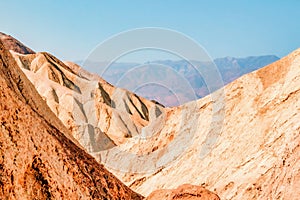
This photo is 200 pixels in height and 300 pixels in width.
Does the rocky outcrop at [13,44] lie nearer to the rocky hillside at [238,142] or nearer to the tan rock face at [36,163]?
the rocky hillside at [238,142]

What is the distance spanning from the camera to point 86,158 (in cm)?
769

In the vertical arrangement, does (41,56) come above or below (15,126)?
below

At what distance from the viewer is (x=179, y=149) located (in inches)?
674

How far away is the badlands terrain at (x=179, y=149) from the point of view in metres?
6.35

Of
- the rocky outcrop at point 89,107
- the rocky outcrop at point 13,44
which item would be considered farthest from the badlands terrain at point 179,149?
the rocky outcrop at point 13,44

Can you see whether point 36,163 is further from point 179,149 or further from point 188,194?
point 179,149

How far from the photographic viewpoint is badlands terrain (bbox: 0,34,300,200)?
20.8ft

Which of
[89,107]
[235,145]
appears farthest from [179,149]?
[89,107]

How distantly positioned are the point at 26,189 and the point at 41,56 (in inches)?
2600

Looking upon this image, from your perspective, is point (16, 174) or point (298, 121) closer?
point (16, 174)

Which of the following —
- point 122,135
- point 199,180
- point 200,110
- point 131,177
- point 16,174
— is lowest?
point 122,135

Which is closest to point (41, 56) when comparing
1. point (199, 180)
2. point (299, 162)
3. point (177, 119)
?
point (177, 119)

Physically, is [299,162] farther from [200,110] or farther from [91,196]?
[200,110]

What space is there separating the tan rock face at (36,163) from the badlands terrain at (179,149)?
1 centimetres
